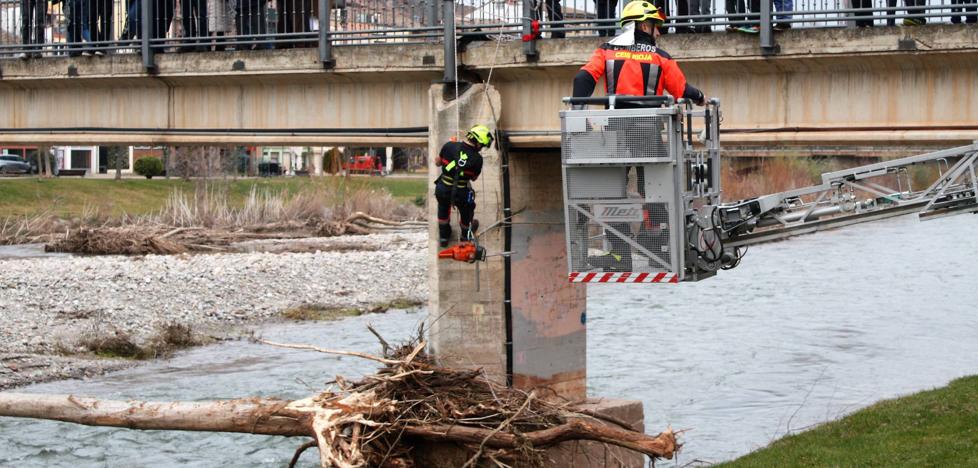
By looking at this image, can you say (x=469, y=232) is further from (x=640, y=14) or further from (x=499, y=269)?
(x=640, y=14)

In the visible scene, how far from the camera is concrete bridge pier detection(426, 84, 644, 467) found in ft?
54.1

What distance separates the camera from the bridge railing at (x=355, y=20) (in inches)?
603

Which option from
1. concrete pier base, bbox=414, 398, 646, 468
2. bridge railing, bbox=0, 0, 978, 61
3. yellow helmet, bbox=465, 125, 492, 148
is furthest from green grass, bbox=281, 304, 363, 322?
concrete pier base, bbox=414, 398, 646, 468

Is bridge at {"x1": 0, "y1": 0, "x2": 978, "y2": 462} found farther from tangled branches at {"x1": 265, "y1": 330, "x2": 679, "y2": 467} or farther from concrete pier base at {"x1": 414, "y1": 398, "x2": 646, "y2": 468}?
tangled branches at {"x1": 265, "y1": 330, "x2": 679, "y2": 467}

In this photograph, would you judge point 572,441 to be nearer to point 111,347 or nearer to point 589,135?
point 589,135

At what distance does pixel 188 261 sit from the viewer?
3553 cm

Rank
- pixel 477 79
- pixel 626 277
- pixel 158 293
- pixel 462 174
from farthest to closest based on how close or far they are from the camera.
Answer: pixel 158 293 < pixel 477 79 < pixel 462 174 < pixel 626 277

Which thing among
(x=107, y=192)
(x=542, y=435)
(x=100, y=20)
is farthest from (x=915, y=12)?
(x=107, y=192)

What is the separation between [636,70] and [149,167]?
59.2 m

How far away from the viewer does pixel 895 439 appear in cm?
1357

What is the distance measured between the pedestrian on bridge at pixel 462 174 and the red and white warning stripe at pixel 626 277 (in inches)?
119

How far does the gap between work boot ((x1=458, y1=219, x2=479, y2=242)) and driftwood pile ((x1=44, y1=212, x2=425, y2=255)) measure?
24.0 metres

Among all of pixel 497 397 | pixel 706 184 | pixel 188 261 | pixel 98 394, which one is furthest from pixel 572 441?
pixel 188 261

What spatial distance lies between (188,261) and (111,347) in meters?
12.0
